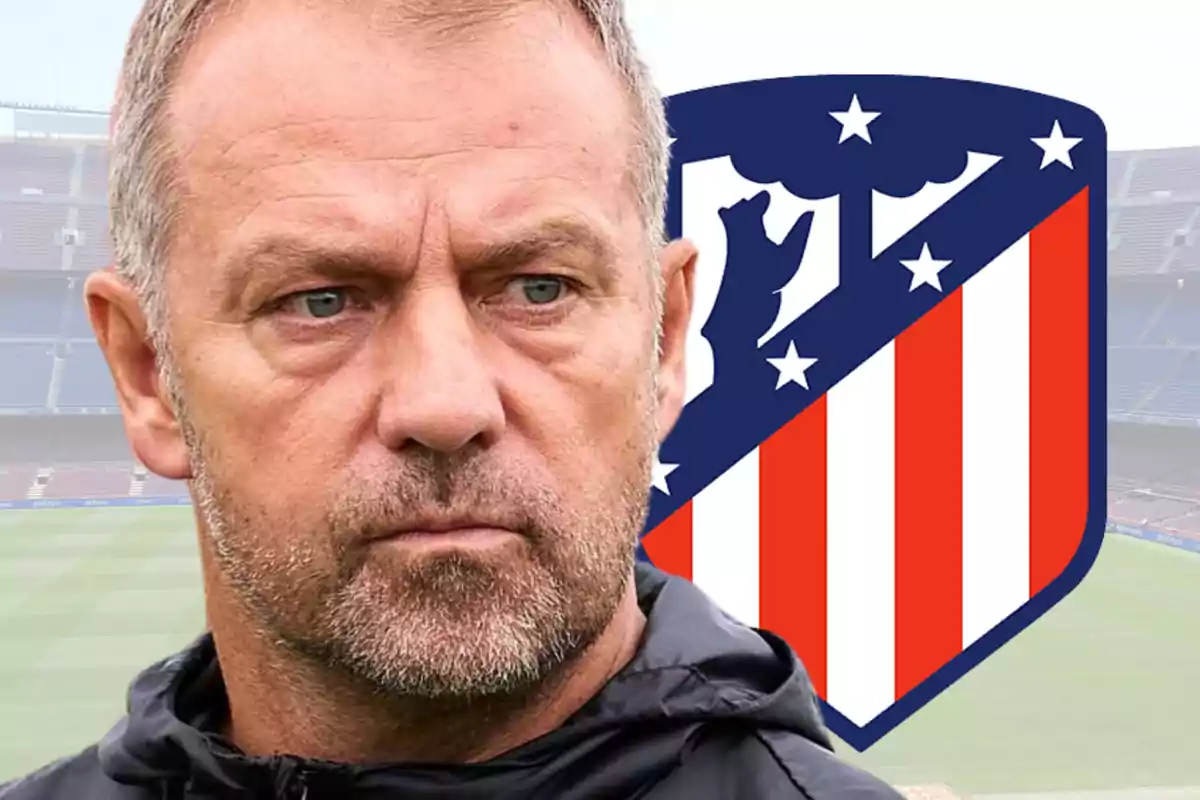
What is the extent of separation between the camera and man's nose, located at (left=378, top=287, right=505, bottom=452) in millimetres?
759

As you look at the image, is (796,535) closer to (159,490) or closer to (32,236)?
(159,490)

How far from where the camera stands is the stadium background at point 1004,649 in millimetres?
8633

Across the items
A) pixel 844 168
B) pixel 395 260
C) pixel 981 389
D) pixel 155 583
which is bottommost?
pixel 155 583

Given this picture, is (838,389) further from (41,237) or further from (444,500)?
(41,237)

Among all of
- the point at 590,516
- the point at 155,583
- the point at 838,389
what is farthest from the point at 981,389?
the point at 155,583

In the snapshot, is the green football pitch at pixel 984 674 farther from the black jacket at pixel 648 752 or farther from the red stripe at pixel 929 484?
the black jacket at pixel 648 752

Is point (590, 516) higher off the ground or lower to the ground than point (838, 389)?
higher

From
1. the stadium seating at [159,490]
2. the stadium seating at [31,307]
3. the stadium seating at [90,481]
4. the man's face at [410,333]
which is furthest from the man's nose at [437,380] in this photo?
the stadium seating at [31,307]

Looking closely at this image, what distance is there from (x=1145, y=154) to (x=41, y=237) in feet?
68.3

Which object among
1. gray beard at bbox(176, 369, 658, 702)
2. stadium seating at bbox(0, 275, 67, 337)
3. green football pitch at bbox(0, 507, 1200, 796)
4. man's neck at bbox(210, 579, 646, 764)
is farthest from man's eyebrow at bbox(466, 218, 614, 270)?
stadium seating at bbox(0, 275, 67, 337)

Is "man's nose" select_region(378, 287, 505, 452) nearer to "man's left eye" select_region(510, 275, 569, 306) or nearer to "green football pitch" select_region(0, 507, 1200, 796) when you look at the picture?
"man's left eye" select_region(510, 275, 569, 306)

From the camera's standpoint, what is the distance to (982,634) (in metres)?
2.23

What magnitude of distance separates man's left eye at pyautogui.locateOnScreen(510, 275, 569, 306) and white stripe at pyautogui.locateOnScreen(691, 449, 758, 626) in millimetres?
1375

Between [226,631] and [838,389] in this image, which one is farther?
[838,389]
